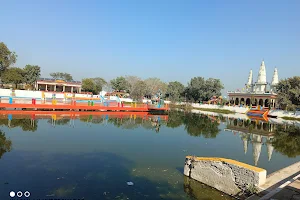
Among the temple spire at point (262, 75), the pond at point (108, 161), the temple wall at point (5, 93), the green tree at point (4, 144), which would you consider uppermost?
the temple spire at point (262, 75)

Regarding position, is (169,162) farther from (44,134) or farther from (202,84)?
(202,84)

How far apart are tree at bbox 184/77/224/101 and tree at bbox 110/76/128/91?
23530mm

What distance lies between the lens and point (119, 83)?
73188mm

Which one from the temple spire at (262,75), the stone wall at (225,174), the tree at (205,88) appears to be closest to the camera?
the stone wall at (225,174)

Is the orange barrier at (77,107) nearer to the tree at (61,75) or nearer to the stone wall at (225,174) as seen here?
the stone wall at (225,174)

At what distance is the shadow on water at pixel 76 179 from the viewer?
21.4 feet

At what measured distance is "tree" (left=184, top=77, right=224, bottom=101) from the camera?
186ft

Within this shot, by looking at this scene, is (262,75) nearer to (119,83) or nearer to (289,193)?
(119,83)

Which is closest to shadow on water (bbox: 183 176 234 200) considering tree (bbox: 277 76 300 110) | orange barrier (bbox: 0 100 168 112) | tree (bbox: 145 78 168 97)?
orange barrier (bbox: 0 100 168 112)

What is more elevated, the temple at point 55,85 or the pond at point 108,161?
the temple at point 55,85

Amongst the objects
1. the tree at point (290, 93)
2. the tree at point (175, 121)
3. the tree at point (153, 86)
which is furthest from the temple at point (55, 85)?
the tree at point (290, 93)

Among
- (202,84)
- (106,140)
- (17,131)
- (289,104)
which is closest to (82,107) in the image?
(17,131)

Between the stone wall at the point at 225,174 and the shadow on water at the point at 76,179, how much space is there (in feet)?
3.85

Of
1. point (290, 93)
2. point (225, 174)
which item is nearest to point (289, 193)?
point (225, 174)
